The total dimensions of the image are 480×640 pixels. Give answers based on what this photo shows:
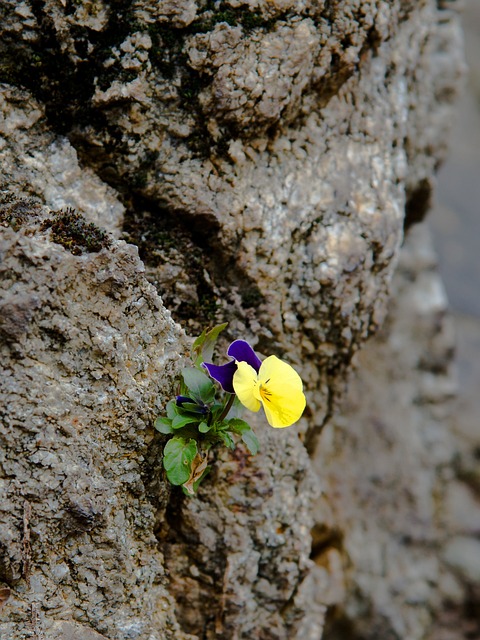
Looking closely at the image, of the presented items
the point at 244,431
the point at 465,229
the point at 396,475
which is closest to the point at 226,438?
the point at 244,431

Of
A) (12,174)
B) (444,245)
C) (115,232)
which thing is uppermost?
(12,174)

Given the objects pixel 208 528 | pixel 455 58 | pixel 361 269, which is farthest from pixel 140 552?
pixel 455 58

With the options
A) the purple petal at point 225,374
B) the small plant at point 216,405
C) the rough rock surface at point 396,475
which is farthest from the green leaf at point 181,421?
the rough rock surface at point 396,475

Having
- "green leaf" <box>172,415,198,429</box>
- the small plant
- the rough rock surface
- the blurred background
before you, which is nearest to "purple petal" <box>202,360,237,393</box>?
the small plant

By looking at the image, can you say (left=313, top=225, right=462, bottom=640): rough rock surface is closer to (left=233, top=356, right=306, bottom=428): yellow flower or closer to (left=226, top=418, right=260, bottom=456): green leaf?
(left=226, top=418, right=260, bottom=456): green leaf

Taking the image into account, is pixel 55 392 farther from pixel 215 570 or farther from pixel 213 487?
pixel 215 570

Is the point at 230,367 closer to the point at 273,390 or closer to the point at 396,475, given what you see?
the point at 273,390
